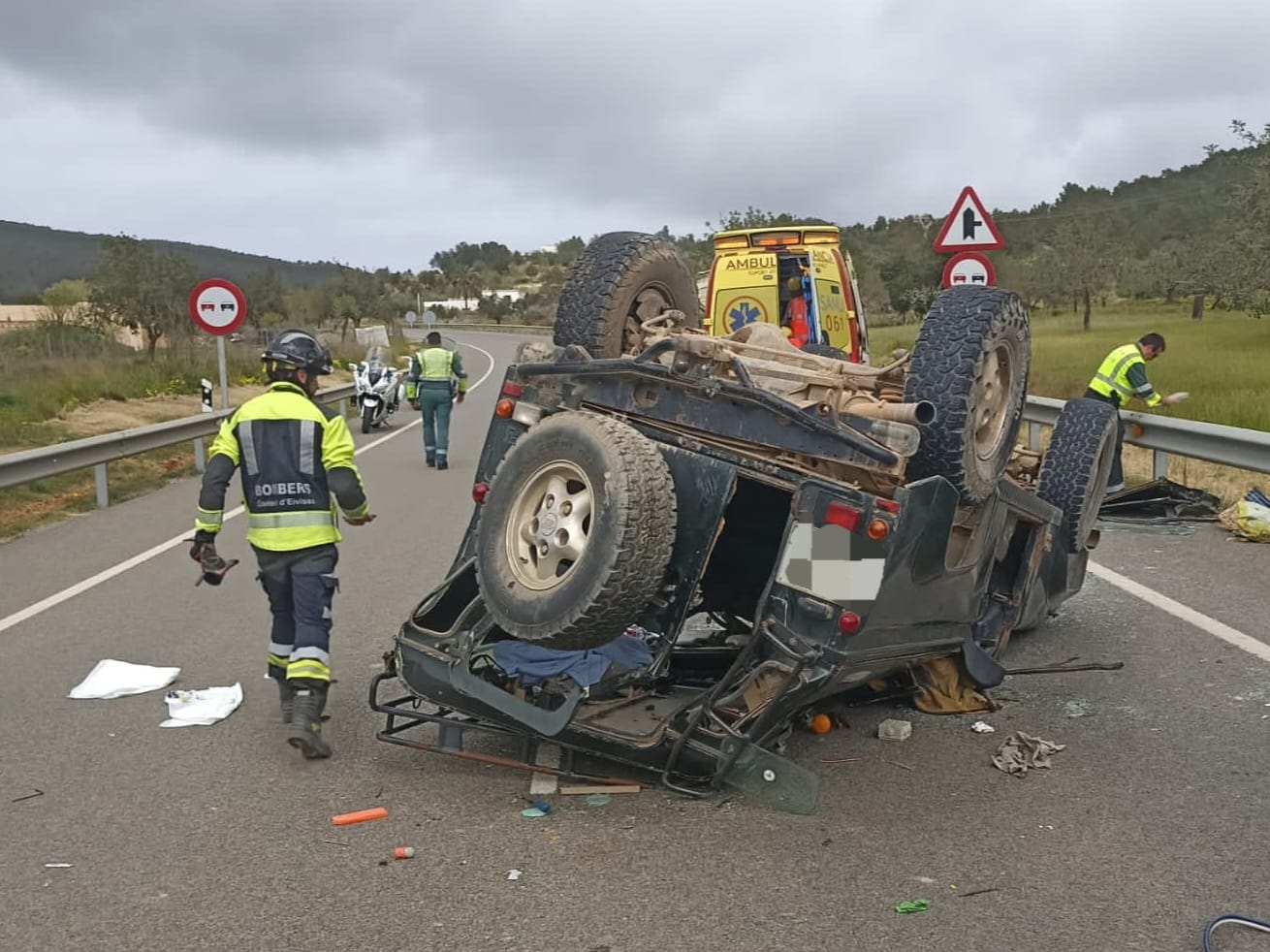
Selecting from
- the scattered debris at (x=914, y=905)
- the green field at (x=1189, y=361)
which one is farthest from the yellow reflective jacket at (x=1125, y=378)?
the scattered debris at (x=914, y=905)

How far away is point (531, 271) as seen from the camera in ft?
580

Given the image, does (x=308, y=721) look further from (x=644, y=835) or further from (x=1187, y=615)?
(x=1187, y=615)

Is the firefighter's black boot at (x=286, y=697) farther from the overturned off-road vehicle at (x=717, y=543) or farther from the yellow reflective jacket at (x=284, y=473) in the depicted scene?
the yellow reflective jacket at (x=284, y=473)

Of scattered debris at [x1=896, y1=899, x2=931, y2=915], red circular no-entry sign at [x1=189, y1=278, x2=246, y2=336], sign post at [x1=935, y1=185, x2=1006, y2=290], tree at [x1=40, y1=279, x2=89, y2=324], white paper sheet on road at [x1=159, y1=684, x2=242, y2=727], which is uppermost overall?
sign post at [x1=935, y1=185, x2=1006, y2=290]

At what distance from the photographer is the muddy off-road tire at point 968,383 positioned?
14.4 feet

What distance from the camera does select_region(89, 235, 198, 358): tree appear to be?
3622 cm

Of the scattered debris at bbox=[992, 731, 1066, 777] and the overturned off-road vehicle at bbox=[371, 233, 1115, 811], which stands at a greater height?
the overturned off-road vehicle at bbox=[371, 233, 1115, 811]

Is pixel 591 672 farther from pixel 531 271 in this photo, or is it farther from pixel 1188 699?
pixel 531 271

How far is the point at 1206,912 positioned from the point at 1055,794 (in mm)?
971

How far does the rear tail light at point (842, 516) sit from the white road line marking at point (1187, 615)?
3.11 m

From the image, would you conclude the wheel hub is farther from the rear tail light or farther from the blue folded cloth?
the rear tail light

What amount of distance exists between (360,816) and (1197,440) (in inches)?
325

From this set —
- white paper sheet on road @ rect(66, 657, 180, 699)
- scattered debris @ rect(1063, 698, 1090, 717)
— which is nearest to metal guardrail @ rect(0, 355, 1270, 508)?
scattered debris @ rect(1063, 698, 1090, 717)

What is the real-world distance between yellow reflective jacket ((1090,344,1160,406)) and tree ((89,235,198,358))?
98.5 ft
